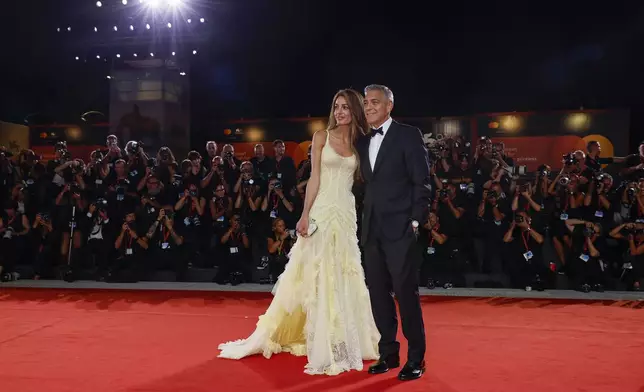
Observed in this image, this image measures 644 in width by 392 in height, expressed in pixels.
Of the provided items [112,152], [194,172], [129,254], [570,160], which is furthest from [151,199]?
[570,160]

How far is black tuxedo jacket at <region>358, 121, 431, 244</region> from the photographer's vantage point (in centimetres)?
326

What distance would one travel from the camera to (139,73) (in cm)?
1372

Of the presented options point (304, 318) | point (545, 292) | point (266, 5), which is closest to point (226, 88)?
point (266, 5)

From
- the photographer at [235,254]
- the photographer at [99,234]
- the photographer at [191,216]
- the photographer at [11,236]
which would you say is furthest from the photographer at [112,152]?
the photographer at [235,254]

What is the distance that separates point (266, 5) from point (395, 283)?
13.3m

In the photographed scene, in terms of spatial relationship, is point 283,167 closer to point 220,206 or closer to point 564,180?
point 220,206

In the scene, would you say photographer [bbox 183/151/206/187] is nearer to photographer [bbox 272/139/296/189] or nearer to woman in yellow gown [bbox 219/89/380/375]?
photographer [bbox 272/139/296/189]

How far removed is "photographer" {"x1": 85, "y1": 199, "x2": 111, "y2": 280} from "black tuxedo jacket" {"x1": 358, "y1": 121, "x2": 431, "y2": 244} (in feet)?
19.1

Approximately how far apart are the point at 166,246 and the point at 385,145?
537 centimetres

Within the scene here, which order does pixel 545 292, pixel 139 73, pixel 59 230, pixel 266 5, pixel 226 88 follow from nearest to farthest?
pixel 545 292
pixel 59 230
pixel 139 73
pixel 266 5
pixel 226 88

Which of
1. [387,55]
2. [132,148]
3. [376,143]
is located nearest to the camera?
[376,143]

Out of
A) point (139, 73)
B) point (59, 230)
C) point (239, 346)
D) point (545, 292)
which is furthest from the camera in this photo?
point (139, 73)

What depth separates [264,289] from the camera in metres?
7.17

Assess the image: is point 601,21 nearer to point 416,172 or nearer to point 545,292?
point 545,292
